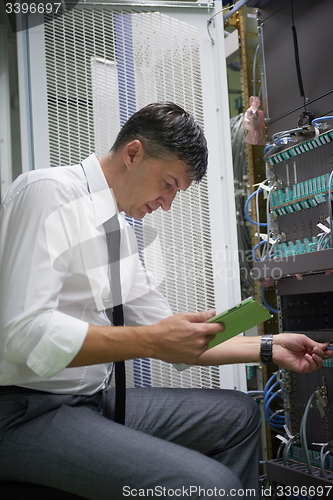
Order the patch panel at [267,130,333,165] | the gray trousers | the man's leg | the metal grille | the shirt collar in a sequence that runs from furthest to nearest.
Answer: the metal grille
the patch panel at [267,130,333,165]
the man's leg
the shirt collar
the gray trousers

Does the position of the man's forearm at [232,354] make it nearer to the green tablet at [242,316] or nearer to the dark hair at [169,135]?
the green tablet at [242,316]

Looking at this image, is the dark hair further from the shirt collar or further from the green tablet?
the green tablet

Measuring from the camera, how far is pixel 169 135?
1.29m

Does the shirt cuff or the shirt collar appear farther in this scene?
the shirt collar

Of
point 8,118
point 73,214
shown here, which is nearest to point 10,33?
point 8,118

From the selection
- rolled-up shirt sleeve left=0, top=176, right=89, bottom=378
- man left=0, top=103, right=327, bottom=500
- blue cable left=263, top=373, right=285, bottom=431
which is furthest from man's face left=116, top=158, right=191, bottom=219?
blue cable left=263, top=373, right=285, bottom=431

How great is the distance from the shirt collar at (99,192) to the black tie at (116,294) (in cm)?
2

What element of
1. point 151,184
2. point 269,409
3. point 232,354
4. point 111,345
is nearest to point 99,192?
point 151,184

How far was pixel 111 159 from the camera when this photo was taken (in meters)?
1.37

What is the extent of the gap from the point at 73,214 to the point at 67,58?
2.90 ft

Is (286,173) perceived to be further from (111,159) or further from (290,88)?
(111,159)

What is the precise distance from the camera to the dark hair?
4.24ft

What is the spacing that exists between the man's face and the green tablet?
0.41 meters

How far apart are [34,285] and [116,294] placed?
293mm
